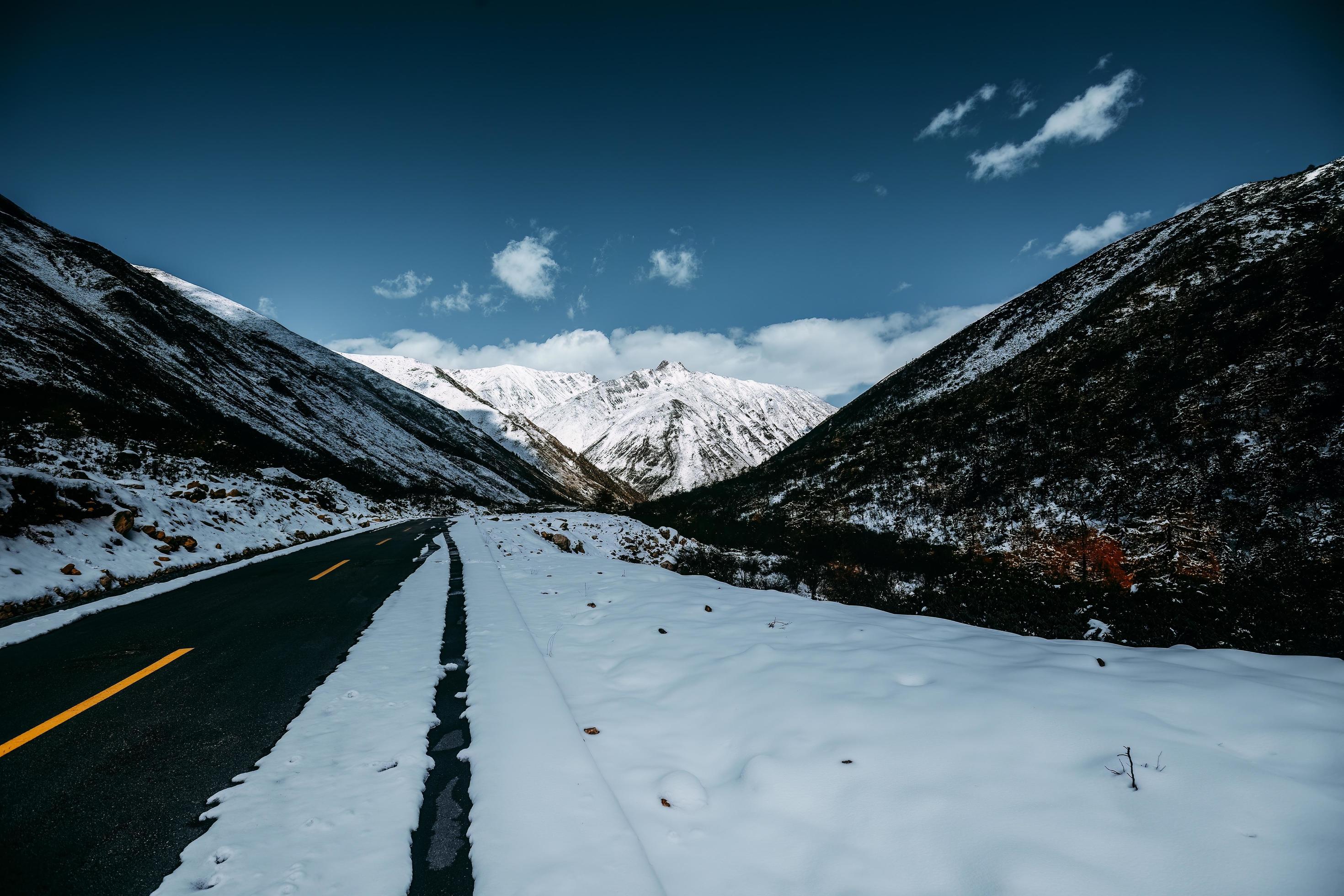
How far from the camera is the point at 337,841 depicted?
2504 millimetres

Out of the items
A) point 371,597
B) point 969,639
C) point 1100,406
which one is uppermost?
point 1100,406

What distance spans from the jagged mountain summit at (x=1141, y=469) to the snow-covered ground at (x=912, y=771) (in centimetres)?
1117

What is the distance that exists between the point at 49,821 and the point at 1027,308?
50.6 m

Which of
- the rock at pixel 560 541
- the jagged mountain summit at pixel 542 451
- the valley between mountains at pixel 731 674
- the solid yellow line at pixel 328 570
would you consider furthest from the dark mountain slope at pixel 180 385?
the jagged mountain summit at pixel 542 451

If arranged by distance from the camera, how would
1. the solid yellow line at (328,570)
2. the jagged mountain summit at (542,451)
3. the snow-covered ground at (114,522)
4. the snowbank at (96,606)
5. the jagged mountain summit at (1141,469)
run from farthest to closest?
the jagged mountain summit at (542,451), the jagged mountain summit at (1141,469), the solid yellow line at (328,570), the snow-covered ground at (114,522), the snowbank at (96,606)

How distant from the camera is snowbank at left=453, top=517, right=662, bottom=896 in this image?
2.33 metres

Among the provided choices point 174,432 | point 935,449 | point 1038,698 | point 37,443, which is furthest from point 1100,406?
point 174,432

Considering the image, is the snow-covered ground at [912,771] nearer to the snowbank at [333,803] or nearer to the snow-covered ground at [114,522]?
the snowbank at [333,803]

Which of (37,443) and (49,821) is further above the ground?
(37,443)

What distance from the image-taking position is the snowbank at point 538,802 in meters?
2.33

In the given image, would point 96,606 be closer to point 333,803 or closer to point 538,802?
point 333,803

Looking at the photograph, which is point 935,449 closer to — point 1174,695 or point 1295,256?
point 1295,256

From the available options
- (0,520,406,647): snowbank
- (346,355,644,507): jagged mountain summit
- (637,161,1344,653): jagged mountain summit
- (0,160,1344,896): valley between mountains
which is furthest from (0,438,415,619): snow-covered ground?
(346,355,644,507): jagged mountain summit

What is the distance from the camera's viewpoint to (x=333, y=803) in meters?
2.82
